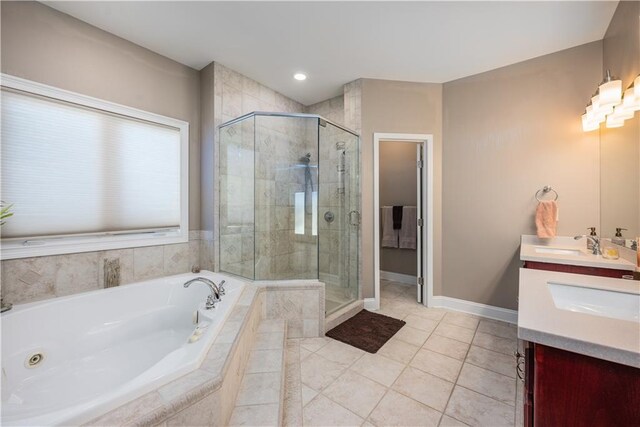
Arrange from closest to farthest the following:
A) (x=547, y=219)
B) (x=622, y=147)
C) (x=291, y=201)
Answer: (x=622, y=147), (x=547, y=219), (x=291, y=201)

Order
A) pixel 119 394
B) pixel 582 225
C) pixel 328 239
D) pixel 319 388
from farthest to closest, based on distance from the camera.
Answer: pixel 328 239 < pixel 582 225 < pixel 319 388 < pixel 119 394

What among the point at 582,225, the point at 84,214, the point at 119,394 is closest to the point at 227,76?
the point at 84,214

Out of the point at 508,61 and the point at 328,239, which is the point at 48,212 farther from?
the point at 508,61

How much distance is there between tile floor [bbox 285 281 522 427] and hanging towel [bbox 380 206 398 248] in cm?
159

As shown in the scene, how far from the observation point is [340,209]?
3047 millimetres

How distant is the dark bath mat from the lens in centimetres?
223

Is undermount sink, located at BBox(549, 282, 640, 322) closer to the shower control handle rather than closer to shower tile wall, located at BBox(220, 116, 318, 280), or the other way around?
shower tile wall, located at BBox(220, 116, 318, 280)

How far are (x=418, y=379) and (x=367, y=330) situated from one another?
0.72 meters

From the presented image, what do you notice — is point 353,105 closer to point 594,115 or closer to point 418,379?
point 594,115

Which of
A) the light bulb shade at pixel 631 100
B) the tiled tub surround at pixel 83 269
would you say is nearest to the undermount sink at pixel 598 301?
the light bulb shade at pixel 631 100

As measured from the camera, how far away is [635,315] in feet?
3.51

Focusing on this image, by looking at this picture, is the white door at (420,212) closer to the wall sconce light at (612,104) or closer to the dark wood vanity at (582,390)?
the wall sconce light at (612,104)

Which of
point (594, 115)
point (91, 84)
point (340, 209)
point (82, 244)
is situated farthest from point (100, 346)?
point (594, 115)

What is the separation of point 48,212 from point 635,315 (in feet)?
11.1
